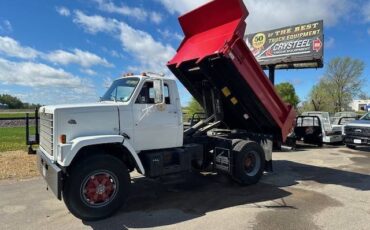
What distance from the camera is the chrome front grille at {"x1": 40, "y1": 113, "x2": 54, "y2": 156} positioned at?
643 cm

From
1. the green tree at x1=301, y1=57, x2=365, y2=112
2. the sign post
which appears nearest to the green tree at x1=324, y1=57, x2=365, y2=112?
the green tree at x1=301, y1=57, x2=365, y2=112

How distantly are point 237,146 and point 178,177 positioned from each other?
1.85 metres

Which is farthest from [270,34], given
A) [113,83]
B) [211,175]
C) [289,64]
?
[113,83]

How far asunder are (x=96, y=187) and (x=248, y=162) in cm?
404

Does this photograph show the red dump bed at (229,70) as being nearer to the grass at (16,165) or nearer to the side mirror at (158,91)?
the side mirror at (158,91)

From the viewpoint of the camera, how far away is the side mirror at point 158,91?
708cm

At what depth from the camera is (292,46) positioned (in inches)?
998

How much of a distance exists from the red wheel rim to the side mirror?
5.59 feet

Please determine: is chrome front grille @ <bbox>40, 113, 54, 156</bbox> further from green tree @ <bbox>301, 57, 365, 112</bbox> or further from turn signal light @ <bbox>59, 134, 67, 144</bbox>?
green tree @ <bbox>301, 57, 365, 112</bbox>

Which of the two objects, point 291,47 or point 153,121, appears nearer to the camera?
point 153,121

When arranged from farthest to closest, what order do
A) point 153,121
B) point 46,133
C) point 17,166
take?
point 17,166
point 153,121
point 46,133

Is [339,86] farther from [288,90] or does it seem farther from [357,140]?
[357,140]

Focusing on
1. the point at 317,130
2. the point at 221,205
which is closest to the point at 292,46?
the point at 317,130

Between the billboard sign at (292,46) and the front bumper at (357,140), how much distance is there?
9116mm
